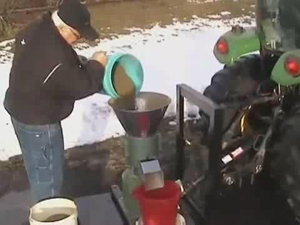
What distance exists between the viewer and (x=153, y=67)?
4.11 metres

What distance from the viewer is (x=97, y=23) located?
498 centimetres

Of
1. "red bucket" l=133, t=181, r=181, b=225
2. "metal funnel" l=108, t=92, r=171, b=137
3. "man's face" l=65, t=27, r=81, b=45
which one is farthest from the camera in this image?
"metal funnel" l=108, t=92, r=171, b=137

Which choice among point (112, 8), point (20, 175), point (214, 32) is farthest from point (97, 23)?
point (20, 175)

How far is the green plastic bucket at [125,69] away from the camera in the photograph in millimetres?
1923

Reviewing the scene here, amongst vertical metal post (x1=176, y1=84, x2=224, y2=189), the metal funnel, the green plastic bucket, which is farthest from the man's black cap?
vertical metal post (x1=176, y1=84, x2=224, y2=189)

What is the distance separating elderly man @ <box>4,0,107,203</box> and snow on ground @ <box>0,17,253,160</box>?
3.21ft

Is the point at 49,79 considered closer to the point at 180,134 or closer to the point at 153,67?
the point at 180,134

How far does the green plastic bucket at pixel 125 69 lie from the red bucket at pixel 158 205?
347mm

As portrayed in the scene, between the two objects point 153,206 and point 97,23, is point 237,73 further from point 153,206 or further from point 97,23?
point 97,23

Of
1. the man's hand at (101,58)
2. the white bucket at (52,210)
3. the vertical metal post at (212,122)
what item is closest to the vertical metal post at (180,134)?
the vertical metal post at (212,122)

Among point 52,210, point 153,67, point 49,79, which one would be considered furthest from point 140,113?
point 153,67

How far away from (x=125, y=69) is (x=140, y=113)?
0.51ft

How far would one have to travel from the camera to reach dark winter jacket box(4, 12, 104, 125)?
1.85m

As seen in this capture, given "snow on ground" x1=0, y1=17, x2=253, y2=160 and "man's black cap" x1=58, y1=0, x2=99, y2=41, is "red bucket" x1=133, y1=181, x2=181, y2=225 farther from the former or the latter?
"snow on ground" x1=0, y1=17, x2=253, y2=160
